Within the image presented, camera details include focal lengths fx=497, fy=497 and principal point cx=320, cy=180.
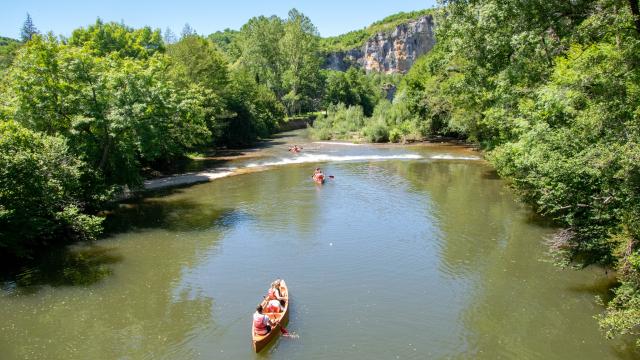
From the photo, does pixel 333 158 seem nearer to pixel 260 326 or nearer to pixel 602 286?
pixel 602 286

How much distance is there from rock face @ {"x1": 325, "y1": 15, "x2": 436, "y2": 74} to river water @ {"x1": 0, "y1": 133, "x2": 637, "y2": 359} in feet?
493

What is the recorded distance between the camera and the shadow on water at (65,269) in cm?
2047

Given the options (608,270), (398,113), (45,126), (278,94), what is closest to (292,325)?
(608,270)

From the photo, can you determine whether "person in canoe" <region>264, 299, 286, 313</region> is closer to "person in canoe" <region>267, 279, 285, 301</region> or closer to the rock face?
"person in canoe" <region>267, 279, 285, 301</region>

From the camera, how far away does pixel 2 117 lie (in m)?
28.4

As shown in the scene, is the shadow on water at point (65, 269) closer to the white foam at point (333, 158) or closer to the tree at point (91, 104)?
the tree at point (91, 104)

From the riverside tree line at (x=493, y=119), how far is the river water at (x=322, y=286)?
5.92ft

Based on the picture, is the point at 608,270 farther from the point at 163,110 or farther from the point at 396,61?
the point at 396,61

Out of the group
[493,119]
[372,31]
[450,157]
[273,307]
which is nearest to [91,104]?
[273,307]

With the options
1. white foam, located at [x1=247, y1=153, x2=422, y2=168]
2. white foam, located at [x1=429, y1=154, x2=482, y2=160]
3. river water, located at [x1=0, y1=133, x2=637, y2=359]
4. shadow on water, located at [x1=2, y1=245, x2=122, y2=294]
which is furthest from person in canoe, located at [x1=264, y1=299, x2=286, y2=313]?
white foam, located at [x1=429, y1=154, x2=482, y2=160]

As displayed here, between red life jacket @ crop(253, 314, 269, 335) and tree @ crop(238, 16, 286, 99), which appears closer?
red life jacket @ crop(253, 314, 269, 335)

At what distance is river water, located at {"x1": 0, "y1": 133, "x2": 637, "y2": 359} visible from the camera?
15.4 m

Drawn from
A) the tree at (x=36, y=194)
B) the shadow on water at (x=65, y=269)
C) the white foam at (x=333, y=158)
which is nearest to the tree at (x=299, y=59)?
the white foam at (x=333, y=158)

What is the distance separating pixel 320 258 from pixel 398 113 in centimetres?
5070
